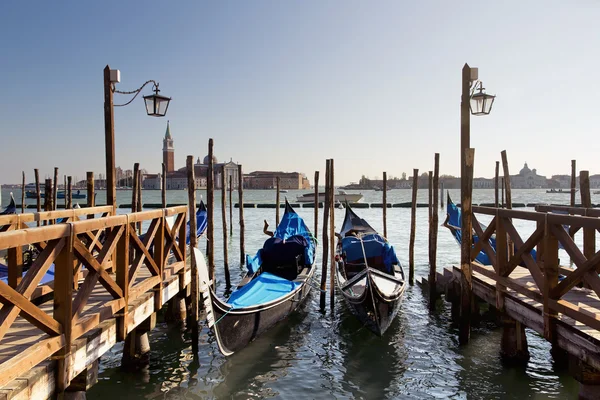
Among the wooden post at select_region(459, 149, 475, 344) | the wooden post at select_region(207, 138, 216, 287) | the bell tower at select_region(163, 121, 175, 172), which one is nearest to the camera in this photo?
the wooden post at select_region(459, 149, 475, 344)

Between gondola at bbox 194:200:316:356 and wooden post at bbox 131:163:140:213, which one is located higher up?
wooden post at bbox 131:163:140:213

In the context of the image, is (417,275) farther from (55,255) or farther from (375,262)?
(55,255)

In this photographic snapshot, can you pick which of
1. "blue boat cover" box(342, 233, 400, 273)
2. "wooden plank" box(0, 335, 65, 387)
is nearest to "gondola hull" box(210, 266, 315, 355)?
"wooden plank" box(0, 335, 65, 387)

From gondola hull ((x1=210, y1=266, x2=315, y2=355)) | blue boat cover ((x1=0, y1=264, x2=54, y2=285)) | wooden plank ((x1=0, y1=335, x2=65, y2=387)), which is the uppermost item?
wooden plank ((x1=0, y1=335, x2=65, y2=387))

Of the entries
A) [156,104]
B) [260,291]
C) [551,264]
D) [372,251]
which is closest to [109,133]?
[156,104]

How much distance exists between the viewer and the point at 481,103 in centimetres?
519

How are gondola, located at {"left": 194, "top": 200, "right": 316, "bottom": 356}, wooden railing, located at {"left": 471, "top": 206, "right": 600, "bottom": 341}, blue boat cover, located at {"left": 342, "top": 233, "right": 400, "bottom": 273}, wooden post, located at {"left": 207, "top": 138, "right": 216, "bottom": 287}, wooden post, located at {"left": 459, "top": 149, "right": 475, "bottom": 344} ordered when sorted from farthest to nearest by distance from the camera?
blue boat cover, located at {"left": 342, "top": 233, "right": 400, "bottom": 273}, wooden post, located at {"left": 207, "top": 138, "right": 216, "bottom": 287}, wooden post, located at {"left": 459, "top": 149, "right": 475, "bottom": 344}, gondola, located at {"left": 194, "top": 200, "right": 316, "bottom": 356}, wooden railing, located at {"left": 471, "top": 206, "right": 600, "bottom": 341}

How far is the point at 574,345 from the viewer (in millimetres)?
3295

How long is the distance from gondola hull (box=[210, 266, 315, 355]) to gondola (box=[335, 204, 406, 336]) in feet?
3.12

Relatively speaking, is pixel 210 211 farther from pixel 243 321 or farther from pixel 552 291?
pixel 552 291

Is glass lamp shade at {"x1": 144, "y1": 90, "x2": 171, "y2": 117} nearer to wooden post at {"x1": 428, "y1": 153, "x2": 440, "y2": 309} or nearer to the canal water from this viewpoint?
the canal water

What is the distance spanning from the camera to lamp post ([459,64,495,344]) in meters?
5.10

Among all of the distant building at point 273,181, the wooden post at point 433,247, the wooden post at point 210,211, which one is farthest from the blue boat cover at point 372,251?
the distant building at point 273,181

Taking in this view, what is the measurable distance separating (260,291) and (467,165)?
2.92m
